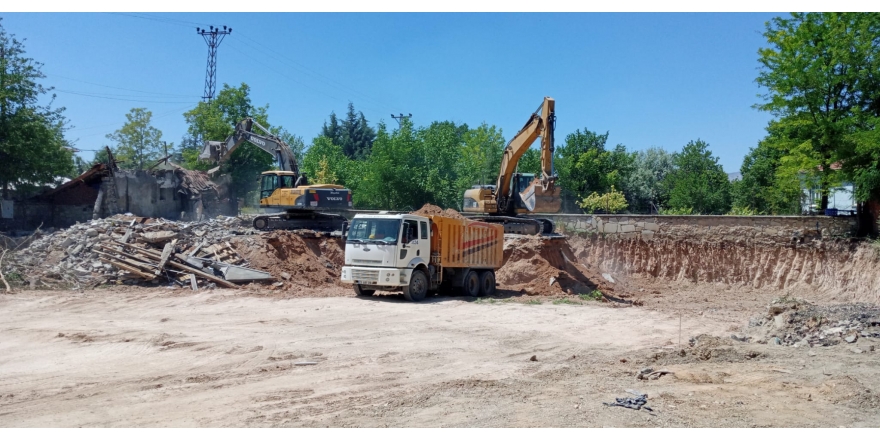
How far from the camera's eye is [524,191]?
2462 centimetres

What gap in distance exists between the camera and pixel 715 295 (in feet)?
79.0

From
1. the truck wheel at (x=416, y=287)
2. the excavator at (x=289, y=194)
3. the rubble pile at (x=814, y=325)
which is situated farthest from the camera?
the excavator at (x=289, y=194)

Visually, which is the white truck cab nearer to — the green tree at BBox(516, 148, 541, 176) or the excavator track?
the excavator track

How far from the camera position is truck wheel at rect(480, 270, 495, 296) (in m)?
20.3

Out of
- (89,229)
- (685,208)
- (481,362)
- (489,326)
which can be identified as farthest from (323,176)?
(481,362)

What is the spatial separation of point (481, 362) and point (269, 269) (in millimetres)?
12420

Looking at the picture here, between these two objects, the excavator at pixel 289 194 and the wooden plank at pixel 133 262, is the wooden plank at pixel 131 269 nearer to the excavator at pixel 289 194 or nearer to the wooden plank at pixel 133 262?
the wooden plank at pixel 133 262

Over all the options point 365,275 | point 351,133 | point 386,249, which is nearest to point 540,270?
point 386,249

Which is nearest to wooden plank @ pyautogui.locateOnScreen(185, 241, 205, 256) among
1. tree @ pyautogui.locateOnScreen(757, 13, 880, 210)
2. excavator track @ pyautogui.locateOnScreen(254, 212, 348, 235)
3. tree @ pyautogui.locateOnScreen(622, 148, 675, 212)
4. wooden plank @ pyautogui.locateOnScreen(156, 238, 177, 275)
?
wooden plank @ pyautogui.locateOnScreen(156, 238, 177, 275)

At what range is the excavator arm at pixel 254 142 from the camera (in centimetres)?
2794

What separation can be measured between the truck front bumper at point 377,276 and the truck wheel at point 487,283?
3153 mm

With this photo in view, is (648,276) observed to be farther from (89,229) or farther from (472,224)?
(89,229)

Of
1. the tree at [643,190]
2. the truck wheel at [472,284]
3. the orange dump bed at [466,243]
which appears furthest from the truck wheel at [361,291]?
the tree at [643,190]

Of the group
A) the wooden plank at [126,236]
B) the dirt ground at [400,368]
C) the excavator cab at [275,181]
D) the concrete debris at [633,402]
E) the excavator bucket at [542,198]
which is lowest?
the dirt ground at [400,368]
